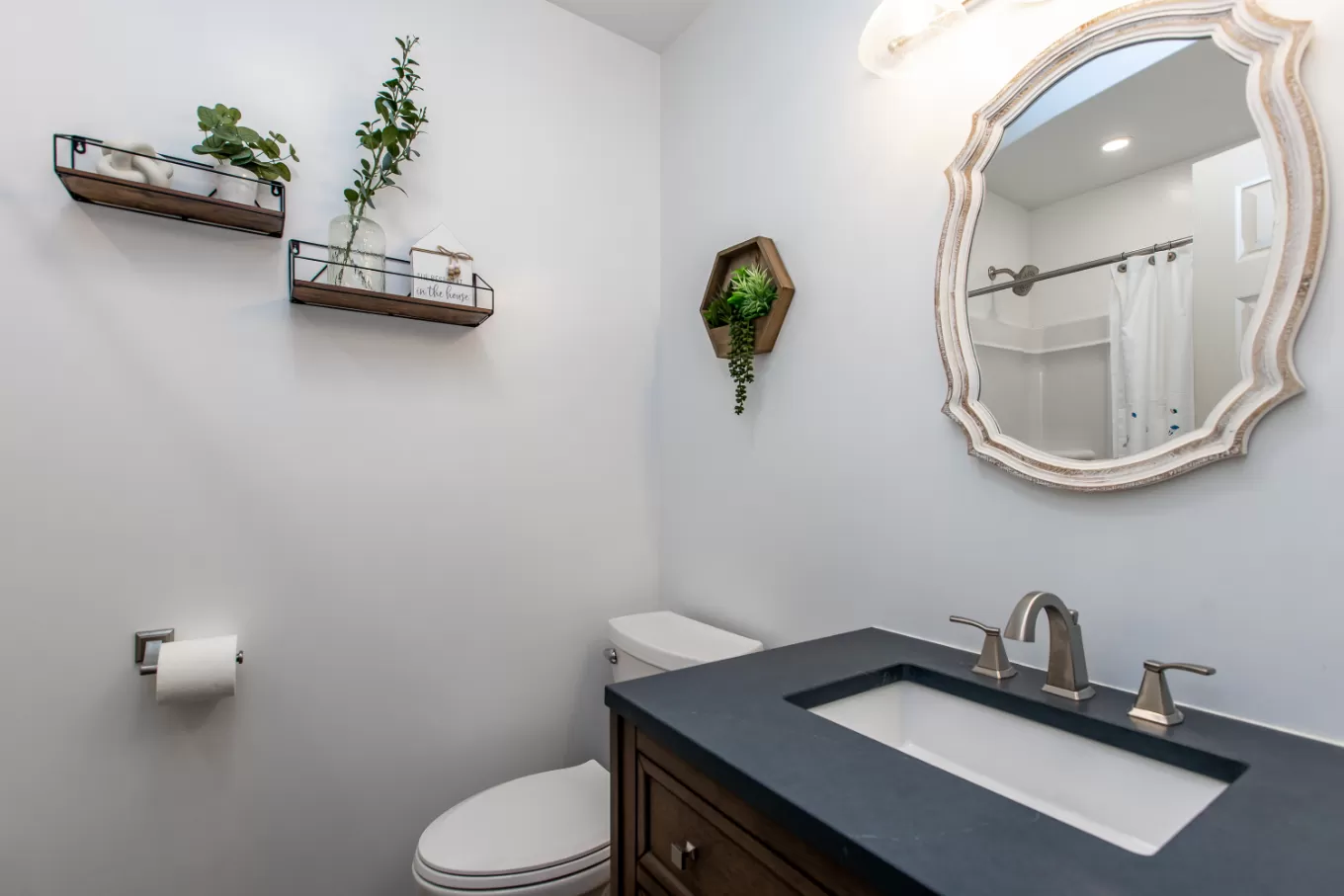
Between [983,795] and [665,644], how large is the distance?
39.8 inches

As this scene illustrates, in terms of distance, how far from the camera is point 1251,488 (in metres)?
0.87

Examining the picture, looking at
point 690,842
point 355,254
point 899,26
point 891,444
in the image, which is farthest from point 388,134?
point 690,842

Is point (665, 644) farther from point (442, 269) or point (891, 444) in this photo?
point (442, 269)

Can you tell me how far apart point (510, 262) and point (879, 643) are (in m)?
1.35

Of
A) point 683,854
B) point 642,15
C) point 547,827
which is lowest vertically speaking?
point 547,827

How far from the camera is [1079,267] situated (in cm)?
105

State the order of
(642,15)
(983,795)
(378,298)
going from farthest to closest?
(642,15) < (378,298) < (983,795)

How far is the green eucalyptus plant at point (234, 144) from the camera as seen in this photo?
1.31 meters

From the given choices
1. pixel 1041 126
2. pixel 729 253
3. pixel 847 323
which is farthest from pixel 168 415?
pixel 1041 126

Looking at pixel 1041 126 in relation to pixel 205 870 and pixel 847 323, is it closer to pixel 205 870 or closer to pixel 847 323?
pixel 847 323

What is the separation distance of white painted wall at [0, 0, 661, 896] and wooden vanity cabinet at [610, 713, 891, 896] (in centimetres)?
84

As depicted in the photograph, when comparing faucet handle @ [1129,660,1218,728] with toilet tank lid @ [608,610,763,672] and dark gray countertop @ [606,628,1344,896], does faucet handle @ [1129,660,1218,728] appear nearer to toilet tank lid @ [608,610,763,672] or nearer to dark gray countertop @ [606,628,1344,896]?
dark gray countertop @ [606,628,1344,896]

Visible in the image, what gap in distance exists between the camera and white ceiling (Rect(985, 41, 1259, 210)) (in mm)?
895

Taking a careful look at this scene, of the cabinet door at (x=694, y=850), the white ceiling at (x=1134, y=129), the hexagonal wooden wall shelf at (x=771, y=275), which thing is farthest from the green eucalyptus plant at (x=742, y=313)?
the cabinet door at (x=694, y=850)
